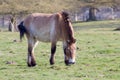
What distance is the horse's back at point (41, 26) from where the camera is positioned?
1268 centimetres

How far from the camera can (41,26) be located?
508 inches

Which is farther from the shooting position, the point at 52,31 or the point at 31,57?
the point at 31,57

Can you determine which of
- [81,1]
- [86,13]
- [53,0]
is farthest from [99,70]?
[86,13]

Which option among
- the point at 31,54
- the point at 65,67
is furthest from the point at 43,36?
the point at 65,67

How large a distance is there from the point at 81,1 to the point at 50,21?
39.4 metres

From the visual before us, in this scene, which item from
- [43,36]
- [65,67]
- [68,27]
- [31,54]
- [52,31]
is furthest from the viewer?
[31,54]

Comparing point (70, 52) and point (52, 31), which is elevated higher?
point (52, 31)

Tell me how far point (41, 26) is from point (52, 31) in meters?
0.51

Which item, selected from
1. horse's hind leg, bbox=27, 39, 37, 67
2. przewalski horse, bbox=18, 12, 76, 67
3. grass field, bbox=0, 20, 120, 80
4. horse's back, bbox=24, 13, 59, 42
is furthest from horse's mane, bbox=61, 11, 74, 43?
horse's hind leg, bbox=27, 39, 37, 67

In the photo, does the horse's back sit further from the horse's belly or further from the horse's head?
the horse's head

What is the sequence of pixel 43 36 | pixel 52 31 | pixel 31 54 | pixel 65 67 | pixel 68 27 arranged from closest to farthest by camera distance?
pixel 65 67 < pixel 68 27 < pixel 52 31 < pixel 43 36 < pixel 31 54

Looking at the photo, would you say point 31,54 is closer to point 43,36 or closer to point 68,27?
point 43,36

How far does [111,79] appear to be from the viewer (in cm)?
1000

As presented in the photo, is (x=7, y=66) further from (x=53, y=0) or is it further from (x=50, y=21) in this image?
(x=53, y=0)
